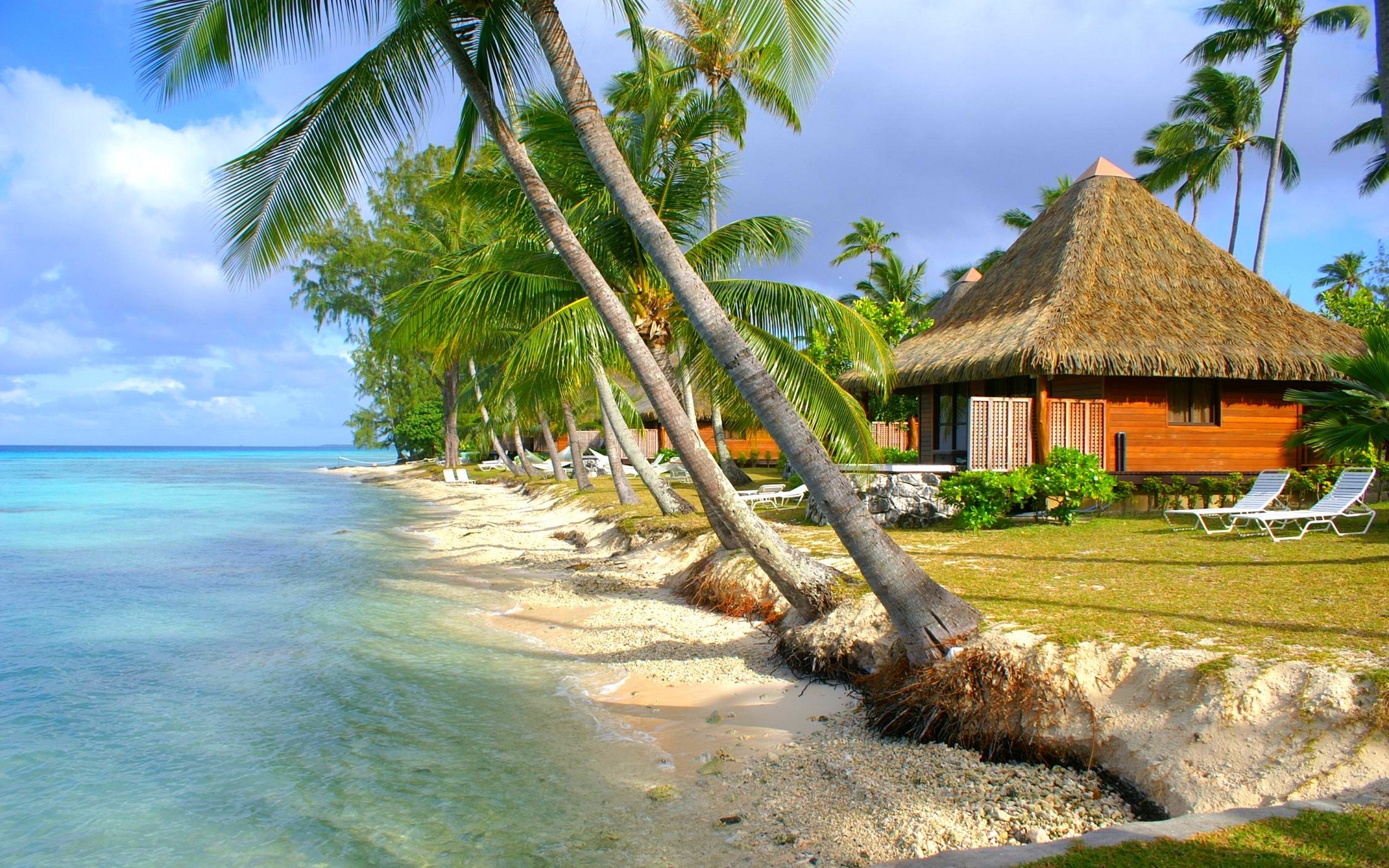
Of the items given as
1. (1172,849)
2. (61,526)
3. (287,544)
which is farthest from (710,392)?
(61,526)

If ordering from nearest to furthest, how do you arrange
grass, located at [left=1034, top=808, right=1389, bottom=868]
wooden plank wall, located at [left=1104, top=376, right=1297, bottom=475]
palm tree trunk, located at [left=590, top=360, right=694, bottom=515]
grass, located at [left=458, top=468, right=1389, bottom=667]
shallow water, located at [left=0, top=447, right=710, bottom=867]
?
grass, located at [left=1034, top=808, right=1389, bottom=868] → shallow water, located at [left=0, top=447, right=710, bottom=867] → grass, located at [left=458, top=468, right=1389, bottom=667] → palm tree trunk, located at [left=590, top=360, right=694, bottom=515] → wooden plank wall, located at [left=1104, top=376, right=1297, bottom=475]

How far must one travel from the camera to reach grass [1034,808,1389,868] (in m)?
2.99

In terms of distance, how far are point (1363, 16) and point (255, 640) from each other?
2877 cm

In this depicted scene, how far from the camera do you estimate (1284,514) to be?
955cm

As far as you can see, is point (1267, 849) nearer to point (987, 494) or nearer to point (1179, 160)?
point (987, 494)

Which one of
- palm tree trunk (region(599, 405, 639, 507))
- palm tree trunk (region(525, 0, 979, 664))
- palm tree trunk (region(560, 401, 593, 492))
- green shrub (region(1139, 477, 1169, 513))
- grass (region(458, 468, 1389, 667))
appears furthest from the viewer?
palm tree trunk (region(560, 401, 593, 492))

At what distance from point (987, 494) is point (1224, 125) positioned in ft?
69.3

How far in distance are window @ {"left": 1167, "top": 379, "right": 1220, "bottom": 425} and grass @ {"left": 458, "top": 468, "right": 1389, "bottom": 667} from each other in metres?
3.25

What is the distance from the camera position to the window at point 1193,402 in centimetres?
1460

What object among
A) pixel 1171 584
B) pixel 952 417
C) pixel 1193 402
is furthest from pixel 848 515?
pixel 952 417

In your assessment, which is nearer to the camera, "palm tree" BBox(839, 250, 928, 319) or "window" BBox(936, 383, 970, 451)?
"window" BBox(936, 383, 970, 451)

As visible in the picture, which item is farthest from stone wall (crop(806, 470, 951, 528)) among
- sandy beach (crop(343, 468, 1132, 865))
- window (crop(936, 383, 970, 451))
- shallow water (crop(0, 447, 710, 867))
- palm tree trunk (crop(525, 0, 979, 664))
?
palm tree trunk (crop(525, 0, 979, 664))

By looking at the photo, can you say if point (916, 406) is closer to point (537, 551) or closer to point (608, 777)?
point (537, 551)

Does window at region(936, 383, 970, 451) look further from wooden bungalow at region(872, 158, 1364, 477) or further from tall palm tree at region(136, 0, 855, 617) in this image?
tall palm tree at region(136, 0, 855, 617)
